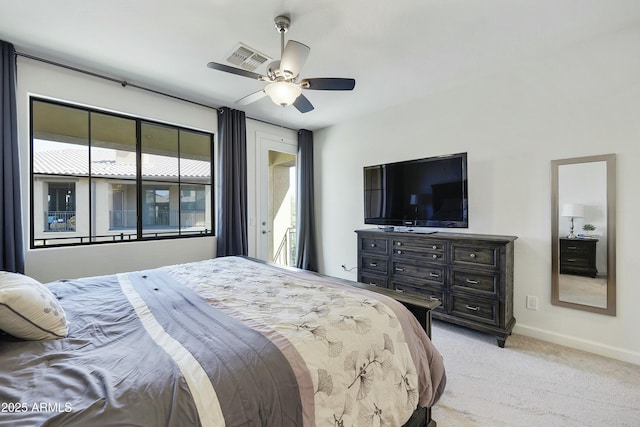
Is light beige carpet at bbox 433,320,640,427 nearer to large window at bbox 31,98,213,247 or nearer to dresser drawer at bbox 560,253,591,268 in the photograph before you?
dresser drawer at bbox 560,253,591,268

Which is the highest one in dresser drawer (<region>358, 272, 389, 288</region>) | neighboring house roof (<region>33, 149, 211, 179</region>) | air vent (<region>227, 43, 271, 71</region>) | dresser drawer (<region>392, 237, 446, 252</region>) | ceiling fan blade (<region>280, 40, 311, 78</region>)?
air vent (<region>227, 43, 271, 71</region>)

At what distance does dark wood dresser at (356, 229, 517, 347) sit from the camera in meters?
2.53

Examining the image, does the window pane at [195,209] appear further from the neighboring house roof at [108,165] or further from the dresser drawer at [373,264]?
the dresser drawer at [373,264]

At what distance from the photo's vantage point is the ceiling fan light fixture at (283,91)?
2.02 metres

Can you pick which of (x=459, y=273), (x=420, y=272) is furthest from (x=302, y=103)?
(x=459, y=273)

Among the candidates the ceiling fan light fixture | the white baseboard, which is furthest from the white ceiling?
the white baseboard

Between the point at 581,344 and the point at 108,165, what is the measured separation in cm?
498

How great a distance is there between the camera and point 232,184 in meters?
3.75

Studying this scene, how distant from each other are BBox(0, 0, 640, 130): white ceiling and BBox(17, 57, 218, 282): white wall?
0.16 m

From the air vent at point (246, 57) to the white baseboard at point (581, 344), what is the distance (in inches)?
142

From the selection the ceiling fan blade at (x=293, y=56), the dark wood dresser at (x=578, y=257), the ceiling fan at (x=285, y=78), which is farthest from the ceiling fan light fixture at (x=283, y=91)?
the dark wood dresser at (x=578, y=257)

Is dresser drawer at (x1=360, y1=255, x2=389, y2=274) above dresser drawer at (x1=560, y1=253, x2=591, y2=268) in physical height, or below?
below

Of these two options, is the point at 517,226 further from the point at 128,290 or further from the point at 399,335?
the point at 128,290

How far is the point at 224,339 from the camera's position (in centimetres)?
103
